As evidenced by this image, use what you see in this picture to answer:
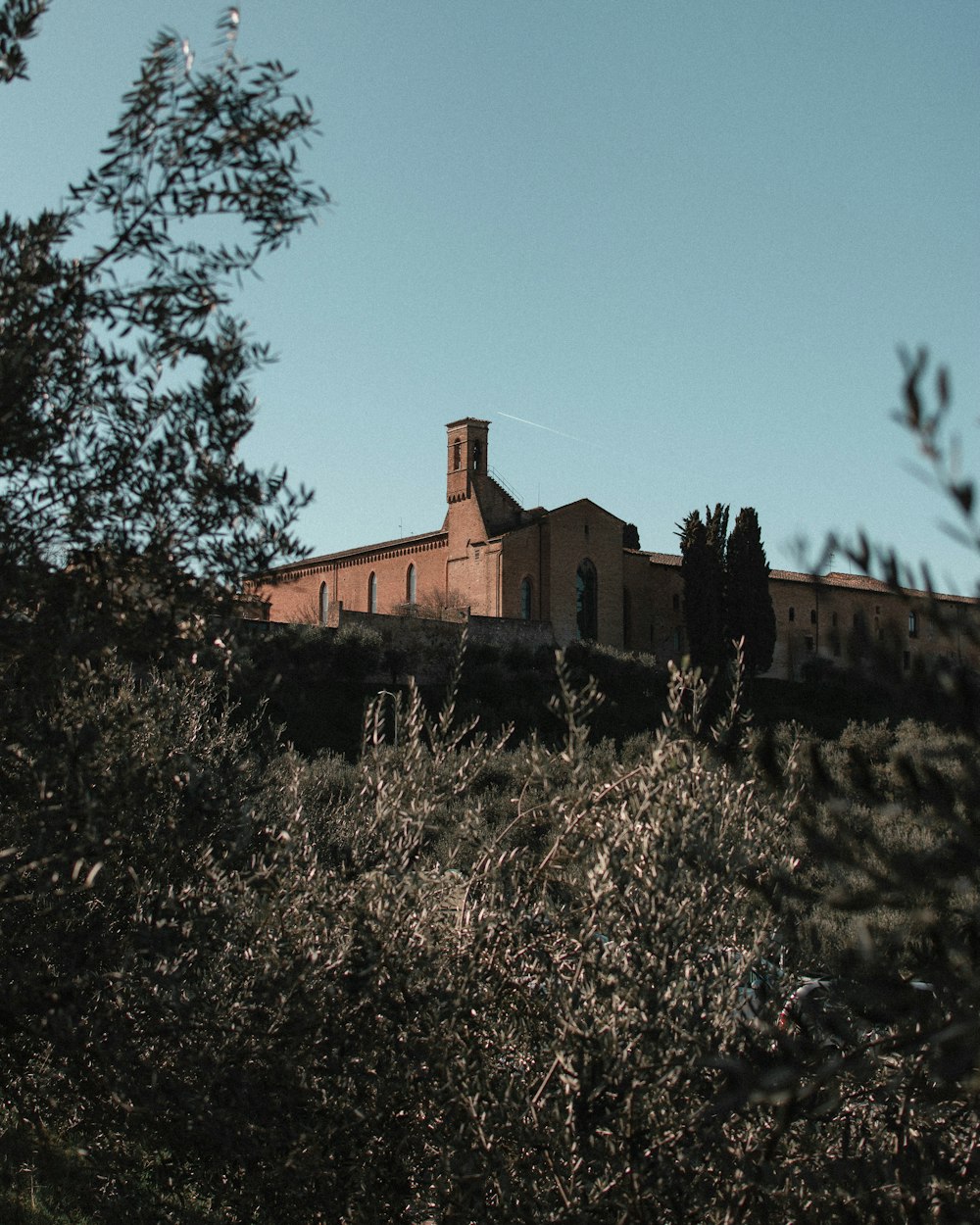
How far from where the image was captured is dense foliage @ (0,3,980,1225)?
3.82 meters

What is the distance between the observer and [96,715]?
207 inches

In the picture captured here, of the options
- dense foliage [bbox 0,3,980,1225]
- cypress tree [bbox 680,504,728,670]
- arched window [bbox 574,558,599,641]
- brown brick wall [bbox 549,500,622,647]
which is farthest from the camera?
arched window [bbox 574,558,599,641]

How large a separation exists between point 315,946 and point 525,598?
40.6 meters

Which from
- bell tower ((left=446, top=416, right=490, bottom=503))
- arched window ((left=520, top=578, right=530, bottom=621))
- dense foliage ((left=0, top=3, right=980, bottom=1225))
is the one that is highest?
bell tower ((left=446, top=416, right=490, bottom=503))

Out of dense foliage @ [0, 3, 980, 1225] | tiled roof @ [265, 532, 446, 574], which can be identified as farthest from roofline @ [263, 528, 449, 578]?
dense foliage @ [0, 3, 980, 1225]

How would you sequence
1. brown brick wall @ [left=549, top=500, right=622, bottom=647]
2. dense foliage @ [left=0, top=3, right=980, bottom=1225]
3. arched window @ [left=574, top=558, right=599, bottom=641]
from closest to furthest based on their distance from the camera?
dense foliage @ [left=0, top=3, right=980, bottom=1225] → brown brick wall @ [left=549, top=500, right=622, bottom=647] → arched window @ [left=574, top=558, right=599, bottom=641]

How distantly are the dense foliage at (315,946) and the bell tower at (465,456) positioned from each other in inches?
1616

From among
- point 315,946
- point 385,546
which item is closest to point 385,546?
point 385,546

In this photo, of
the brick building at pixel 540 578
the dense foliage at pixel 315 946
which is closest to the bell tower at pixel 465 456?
the brick building at pixel 540 578

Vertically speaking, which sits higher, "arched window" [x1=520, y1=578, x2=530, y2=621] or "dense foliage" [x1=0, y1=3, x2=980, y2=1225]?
"arched window" [x1=520, y1=578, x2=530, y2=621]

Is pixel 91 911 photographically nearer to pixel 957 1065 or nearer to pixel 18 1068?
pixel 18 1068

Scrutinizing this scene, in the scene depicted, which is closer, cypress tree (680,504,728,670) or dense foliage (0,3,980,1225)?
dense foliage (0,3,980,1225)

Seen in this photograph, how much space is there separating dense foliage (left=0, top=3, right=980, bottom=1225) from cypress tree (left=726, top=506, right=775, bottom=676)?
1547 inches

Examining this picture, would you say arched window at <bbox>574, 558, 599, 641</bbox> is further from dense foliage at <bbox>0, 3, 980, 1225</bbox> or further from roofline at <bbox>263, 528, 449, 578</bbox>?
dense foliage at <bbox>0, 3, 980, 1225</bbox>
